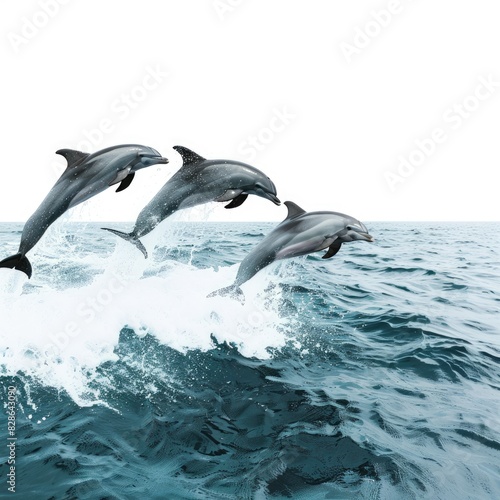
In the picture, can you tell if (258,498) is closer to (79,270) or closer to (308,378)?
(308,378)

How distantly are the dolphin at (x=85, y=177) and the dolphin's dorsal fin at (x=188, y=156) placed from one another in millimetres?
548

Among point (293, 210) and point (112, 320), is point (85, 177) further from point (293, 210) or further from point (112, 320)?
point (112, 320)

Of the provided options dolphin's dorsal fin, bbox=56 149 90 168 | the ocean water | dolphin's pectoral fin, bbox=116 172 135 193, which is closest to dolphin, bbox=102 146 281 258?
dolphin's pectoral fin, bbox=116 172 135 193

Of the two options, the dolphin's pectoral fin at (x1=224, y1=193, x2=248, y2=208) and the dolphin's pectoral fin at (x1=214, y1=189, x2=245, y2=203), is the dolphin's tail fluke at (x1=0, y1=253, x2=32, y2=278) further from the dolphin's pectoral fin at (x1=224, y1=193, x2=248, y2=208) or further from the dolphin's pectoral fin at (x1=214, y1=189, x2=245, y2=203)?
the dolphin's pectoral fin at (x1=224, y1=193, x2=248, y2=208)

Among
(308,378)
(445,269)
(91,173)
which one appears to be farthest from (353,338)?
(445,269)

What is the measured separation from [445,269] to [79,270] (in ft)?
44.7

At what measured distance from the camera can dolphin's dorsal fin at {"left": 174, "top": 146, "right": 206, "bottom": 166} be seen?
A: 6535mm

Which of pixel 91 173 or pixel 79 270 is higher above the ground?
pixel 91 173

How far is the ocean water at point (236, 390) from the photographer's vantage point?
4609 millimetres

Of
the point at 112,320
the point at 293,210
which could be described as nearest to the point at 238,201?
the point at 293,210

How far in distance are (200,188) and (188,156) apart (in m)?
0.54

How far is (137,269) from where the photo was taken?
9164 millimetres

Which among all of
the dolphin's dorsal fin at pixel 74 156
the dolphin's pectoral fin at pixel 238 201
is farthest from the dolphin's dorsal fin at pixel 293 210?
the dolphin's dorsal fin at pixel 74 156

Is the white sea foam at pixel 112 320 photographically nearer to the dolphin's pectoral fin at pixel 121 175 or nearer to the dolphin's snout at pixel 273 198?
the dolphin's pectoral fin at pixel 121 175
